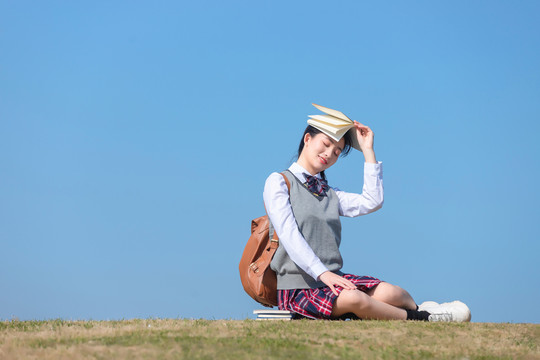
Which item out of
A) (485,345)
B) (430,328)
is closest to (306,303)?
(430,328)

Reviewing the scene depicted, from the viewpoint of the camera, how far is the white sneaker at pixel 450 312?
5.92 metres

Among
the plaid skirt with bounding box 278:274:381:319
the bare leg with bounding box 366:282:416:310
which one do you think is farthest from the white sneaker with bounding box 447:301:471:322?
the plaid skirt with bounding box 278:274:381:319

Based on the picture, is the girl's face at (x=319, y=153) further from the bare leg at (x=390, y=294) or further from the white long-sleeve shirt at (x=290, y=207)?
the bare leg at (x=390, y=294)

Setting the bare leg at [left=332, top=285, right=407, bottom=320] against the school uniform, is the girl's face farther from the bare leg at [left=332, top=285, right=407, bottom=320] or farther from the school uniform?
the bare leg at [left=332, top=285, right=407, bottom=320]

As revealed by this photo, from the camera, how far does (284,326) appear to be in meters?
4.93

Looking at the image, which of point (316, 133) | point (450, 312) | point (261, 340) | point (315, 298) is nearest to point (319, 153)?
point (316, 133)

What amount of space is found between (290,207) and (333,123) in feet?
3.19

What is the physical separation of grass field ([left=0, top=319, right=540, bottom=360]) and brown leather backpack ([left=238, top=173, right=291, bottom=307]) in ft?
1.21

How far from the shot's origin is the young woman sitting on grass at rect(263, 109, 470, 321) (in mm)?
5359

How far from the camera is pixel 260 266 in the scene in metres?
5.67

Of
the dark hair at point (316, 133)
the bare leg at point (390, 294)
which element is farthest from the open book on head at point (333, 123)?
the bare leg at point (390, 294)

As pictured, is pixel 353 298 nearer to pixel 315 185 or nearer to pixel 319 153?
pixel 315 185

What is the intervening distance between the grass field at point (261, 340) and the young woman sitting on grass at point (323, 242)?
256 millimetres

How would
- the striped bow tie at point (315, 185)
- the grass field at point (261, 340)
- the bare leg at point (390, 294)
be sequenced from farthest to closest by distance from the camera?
the striped bow tie at point (315, 185) → the bare leg at point (390, 294) → the grass field at point (261, 340)
